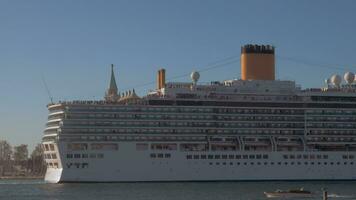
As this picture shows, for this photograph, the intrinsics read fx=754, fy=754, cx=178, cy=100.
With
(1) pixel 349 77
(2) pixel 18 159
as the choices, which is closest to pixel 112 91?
(1) pixel 349 77

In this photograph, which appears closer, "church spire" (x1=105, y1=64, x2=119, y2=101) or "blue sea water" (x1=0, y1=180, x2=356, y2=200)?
"blue sea water" (x1=0, y1=180, x2=356, y2=200)

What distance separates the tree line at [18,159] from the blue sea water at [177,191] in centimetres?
8130

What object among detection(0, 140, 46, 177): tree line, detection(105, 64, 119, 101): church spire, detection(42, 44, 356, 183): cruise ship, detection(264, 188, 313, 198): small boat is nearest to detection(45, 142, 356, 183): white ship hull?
detection(42, 44, 356, 183): cruise ship

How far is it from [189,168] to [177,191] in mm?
12349

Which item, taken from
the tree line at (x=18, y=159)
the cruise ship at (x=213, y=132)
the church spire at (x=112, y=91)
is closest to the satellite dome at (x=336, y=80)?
the cruise ship at (x=213, y=132)

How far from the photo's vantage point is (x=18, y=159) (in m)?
168

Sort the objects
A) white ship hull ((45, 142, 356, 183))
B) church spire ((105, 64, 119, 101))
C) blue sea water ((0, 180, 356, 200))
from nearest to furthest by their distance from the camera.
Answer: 1. blue sea water ((0, 180, 356, 200))
2. white ship hull ((45, 142, 356, 183))
3. church spire ((105, 64, 119, 101))

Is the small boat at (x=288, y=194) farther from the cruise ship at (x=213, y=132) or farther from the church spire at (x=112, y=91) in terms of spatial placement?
the church spire at (x=112, y=91)

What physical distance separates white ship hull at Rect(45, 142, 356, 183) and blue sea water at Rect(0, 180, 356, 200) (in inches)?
48.3

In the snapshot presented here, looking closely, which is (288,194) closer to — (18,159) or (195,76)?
(195,76)

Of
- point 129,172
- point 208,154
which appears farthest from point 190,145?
point 129,172

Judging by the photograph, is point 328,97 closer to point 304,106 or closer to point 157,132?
point 304,106

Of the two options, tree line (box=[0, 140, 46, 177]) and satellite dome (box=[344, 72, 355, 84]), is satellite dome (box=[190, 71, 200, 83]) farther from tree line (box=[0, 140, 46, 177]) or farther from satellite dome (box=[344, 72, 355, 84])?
tree line (box=[0, 140, 46, 177])

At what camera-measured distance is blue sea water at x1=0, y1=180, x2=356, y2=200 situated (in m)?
61.7
